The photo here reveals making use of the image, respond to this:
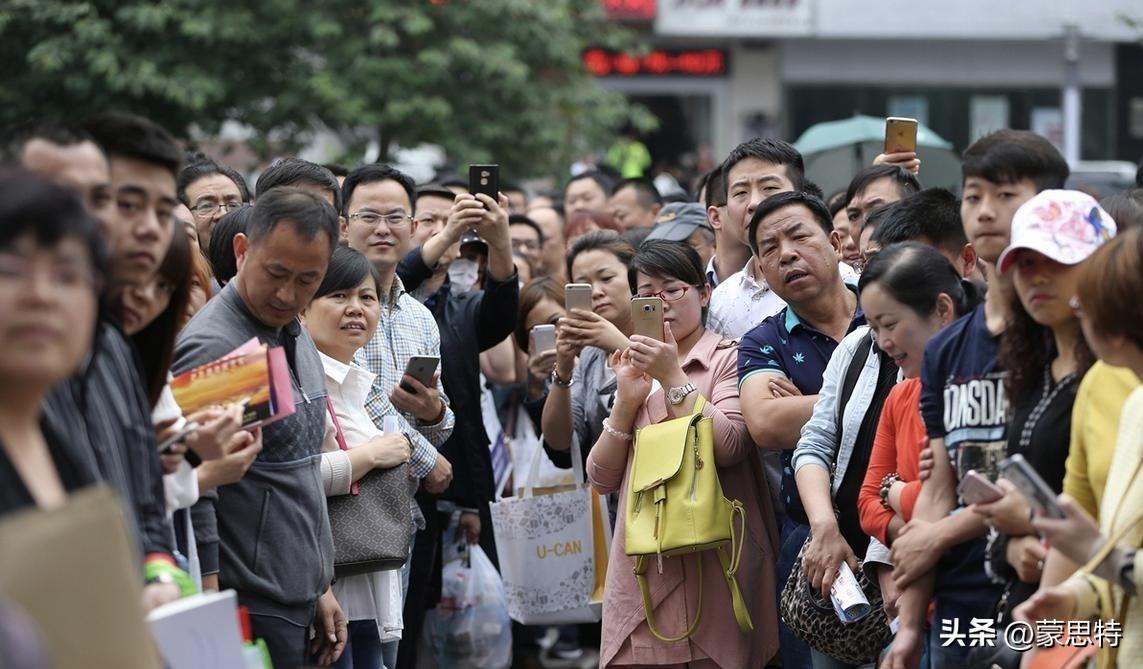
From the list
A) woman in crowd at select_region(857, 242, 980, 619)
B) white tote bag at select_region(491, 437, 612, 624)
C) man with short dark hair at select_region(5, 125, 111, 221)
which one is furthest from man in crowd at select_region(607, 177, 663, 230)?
man with short dark hair at select_region(5, 125, 111, 221)

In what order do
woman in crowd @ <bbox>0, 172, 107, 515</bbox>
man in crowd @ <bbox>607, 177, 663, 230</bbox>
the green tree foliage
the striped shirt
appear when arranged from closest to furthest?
woman in crowd @ <bbox>0, 172, 107, 515</bbox> < the striped shirt < man in crowd @ <bbox>607, 177, 663, 230</bbox> < the green tree foliage

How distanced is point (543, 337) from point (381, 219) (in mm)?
882

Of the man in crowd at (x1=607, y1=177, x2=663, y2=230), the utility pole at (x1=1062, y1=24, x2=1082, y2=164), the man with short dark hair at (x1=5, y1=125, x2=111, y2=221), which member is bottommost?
the man with short dark hair at (x1=5, y1=125, x2=111, y2=221)

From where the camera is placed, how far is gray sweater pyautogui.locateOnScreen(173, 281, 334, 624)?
4.32 meters

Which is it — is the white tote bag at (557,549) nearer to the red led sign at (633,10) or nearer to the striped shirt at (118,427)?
the striped shirt at (118,427)

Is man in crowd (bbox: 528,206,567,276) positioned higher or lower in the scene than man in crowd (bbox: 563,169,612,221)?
lower

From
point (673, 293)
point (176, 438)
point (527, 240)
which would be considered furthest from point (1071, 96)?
point (176, 438)

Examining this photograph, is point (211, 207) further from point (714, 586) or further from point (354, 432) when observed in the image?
point (714, 586)

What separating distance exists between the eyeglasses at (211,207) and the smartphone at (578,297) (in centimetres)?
159

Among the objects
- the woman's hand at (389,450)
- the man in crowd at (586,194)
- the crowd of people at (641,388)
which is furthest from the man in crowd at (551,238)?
the woman's hand at (389,450)

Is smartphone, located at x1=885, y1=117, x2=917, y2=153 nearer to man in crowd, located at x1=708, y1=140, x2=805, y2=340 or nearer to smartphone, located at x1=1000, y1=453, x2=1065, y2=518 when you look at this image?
man in crowd, located at x1=708, y1=140, x2=805, y2=340

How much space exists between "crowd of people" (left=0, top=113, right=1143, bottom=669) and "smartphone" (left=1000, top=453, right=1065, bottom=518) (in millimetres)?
12

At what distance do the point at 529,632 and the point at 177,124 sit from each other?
8.02m

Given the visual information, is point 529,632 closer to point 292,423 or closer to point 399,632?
point 399,632
